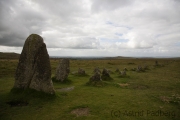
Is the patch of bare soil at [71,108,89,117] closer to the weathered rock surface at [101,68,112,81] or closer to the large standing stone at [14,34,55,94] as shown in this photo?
the large standing stone at [14,34,55,94]

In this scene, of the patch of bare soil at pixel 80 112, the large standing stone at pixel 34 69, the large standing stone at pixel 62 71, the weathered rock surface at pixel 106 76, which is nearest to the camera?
the patch of bare soil at pixel 80 112

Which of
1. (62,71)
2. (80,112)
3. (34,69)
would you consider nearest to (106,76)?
(62,71)

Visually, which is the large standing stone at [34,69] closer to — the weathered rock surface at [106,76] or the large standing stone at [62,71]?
the large standing stone at [62,71]

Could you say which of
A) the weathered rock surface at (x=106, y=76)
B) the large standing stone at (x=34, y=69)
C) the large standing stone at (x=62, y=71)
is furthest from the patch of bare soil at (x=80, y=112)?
the weathered rock surface at (x=106, y=76)

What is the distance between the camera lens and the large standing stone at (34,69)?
46.7ft

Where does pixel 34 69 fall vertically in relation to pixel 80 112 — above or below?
above

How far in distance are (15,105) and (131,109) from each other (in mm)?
10251

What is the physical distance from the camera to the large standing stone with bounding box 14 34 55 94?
1423 cm

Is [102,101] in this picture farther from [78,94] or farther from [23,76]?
Result: [23,76]

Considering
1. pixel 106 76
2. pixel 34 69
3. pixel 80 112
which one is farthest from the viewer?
pixel 106 76

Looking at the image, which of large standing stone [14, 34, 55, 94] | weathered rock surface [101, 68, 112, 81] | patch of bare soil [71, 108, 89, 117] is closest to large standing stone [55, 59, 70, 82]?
weathered rock surface [101, 68, 112, 81]

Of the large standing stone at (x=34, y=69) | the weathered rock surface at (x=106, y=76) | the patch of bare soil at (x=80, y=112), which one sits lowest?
the patch of bare soil at (x=80, y=112)

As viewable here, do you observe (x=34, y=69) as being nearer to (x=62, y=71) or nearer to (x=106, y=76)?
(x=62, y=71)

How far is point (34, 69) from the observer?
1446 centimetres
